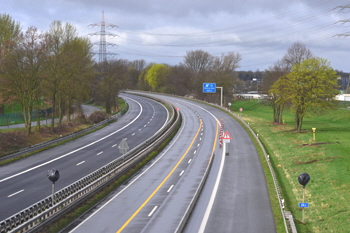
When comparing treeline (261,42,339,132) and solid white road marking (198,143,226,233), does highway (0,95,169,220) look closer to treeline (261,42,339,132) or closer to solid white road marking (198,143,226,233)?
solid white road marking (198,143,226,233)

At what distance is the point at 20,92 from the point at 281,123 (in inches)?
1944

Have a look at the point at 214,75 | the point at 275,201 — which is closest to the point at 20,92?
the point at 275,201

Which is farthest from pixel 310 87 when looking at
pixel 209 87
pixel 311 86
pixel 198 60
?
pixel 198 60

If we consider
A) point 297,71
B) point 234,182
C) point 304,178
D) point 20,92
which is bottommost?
point 234,182

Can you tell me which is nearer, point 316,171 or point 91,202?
point 91,202

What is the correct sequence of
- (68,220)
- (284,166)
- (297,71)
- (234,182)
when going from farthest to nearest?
(297,71), (284,166), (234,182), (68,220)

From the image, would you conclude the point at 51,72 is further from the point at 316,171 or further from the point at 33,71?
the point at 316,171

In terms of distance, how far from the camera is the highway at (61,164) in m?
29.9

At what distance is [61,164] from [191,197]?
17.7 metres

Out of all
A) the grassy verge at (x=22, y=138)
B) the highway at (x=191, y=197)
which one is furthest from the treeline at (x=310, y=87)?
the grassy verge at (x=22, y=138)

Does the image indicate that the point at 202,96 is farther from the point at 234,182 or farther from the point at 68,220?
the point at 68,220

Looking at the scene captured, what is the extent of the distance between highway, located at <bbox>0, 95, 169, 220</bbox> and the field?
1839cm

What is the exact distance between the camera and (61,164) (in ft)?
139

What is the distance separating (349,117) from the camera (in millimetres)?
84812
